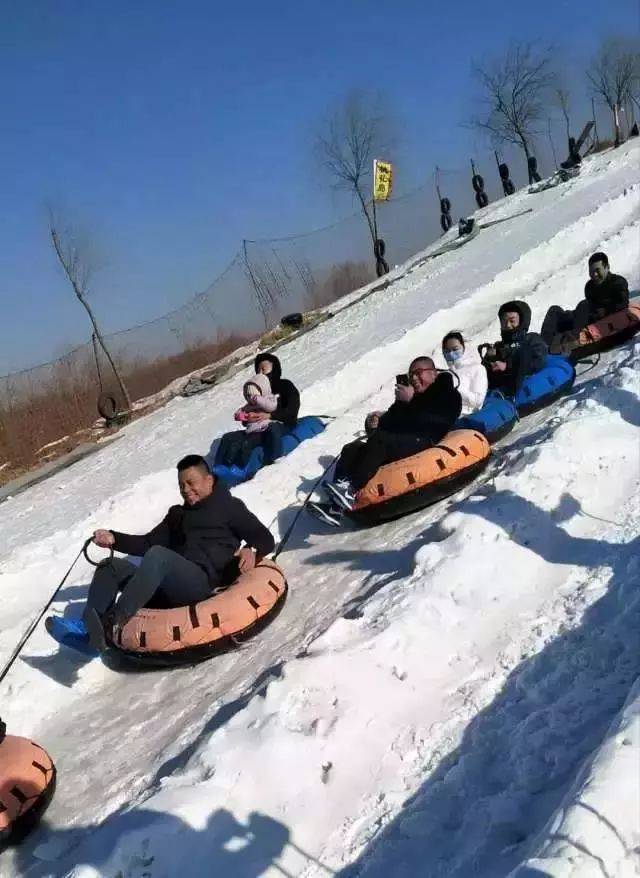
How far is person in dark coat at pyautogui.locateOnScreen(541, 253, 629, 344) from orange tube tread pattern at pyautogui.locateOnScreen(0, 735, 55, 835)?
6.71 meters

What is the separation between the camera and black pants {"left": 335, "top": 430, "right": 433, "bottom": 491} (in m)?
6.06

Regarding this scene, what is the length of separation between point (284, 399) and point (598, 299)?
3.73 metres

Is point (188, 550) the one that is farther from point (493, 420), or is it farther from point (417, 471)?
point (493, 420)

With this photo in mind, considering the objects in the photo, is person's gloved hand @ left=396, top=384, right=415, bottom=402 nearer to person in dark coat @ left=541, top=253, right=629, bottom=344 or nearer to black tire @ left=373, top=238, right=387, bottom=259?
person in dark coat @ left=541, top=253, right=629, bottom=344

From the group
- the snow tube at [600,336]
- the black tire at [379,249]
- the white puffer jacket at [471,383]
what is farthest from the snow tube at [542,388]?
the black tire at [379,249]

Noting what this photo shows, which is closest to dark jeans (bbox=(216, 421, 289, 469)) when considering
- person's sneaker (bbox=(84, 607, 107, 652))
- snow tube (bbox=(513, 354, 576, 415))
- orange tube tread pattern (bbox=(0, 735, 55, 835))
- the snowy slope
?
the snowy slope

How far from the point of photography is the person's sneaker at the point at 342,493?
5.99 metres

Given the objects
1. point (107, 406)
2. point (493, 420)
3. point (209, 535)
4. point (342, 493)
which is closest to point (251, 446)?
point (342, 493)

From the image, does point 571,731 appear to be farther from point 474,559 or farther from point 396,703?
point 474,559

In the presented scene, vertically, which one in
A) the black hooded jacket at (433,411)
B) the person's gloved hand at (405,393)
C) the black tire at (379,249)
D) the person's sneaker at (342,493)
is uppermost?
the black tire at (379,249)

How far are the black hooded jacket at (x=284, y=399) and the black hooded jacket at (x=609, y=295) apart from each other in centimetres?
349

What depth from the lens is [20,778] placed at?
3740 mm

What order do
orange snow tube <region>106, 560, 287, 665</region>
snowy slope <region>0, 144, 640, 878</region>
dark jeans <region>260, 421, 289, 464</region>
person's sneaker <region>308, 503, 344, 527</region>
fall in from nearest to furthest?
snowy slope <region>0, 144, 640, 878</region> < orange snow tube <region>106, 560, 287, 665</region> < person's sneaker <region>308, 503, 344, 527</region> < dark jeans <region>260, 421, 289, 464</region>

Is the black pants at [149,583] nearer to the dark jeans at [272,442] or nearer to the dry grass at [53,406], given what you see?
the dark jeans at [272,442]
